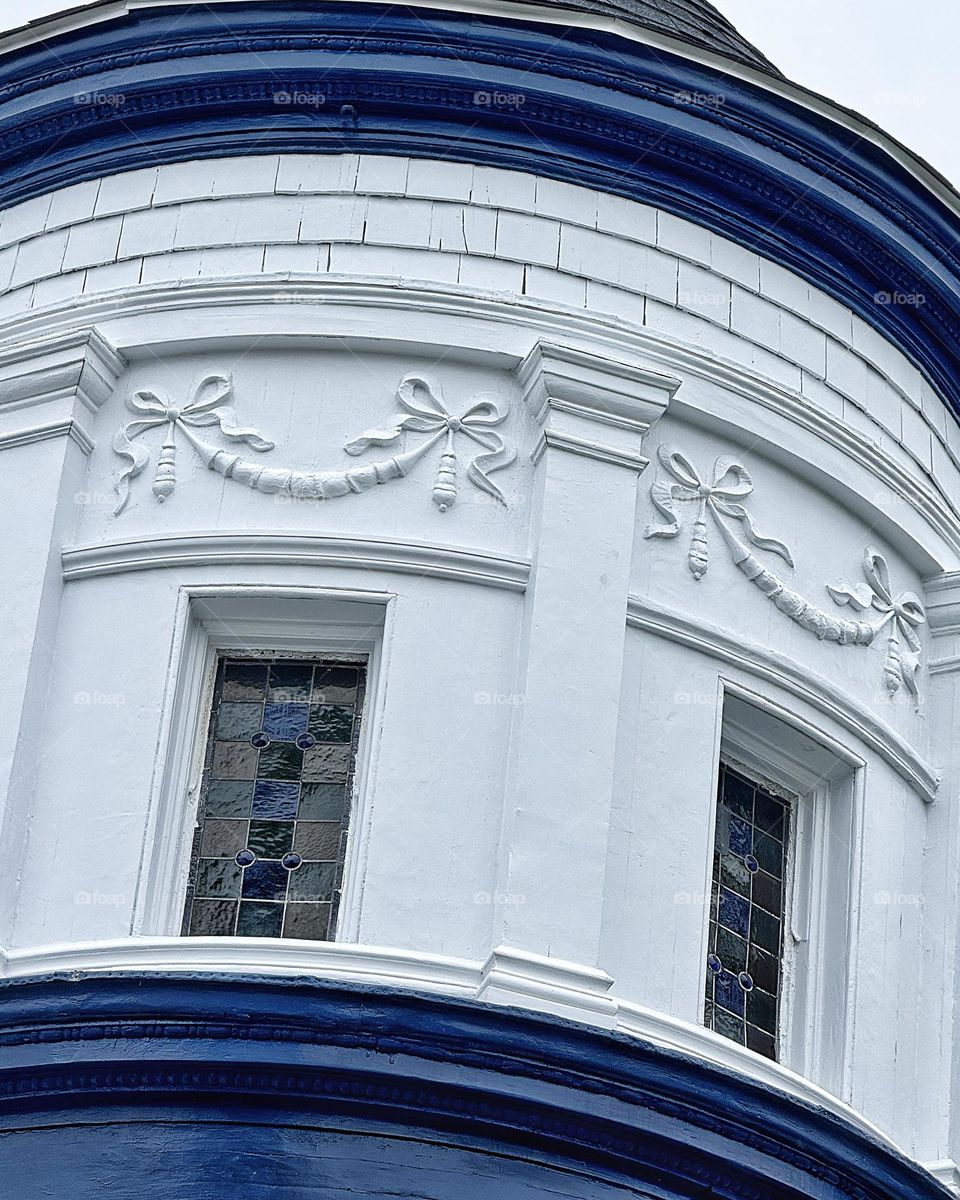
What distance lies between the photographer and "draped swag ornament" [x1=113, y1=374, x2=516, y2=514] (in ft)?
47.9

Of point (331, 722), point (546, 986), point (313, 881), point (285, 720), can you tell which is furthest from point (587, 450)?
point (546, 986)

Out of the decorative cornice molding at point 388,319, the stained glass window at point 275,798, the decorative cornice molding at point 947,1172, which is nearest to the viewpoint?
the stained glass window at point 275,798

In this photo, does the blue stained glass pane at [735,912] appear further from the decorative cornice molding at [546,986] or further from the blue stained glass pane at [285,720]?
the blue stained glass pane at [285,720]

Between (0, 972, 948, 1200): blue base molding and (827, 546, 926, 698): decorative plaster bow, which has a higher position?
(827, 546, 926, 698): decorative plaster bow

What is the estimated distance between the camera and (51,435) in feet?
49.2

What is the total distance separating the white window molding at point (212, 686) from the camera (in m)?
13.8

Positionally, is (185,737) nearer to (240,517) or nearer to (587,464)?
(240,517)

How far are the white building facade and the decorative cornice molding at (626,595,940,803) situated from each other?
0.03 meters

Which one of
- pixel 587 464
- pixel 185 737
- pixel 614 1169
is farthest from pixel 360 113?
pixel 614 1169

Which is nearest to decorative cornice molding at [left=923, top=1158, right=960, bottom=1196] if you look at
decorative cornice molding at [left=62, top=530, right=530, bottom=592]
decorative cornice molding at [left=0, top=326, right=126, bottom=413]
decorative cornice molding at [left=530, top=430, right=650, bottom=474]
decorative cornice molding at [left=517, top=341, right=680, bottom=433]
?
decorative cornice molding at [left=62, top=530, right=530, bottom=592]

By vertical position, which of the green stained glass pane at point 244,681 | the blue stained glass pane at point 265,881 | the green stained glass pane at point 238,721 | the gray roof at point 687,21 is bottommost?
the blue stained glass pane at point 265,881

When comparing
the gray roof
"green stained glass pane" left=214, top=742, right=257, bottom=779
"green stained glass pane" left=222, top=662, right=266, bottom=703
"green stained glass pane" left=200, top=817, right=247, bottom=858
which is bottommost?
"green stained glass pane" left=200, top=817, right=247, bottom=858

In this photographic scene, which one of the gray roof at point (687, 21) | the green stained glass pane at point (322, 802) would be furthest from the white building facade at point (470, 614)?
the gray roof at point (687, 21)

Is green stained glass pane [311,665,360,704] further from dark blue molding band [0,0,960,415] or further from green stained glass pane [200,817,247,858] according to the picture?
dark blue molding band [0,0,960,415]
